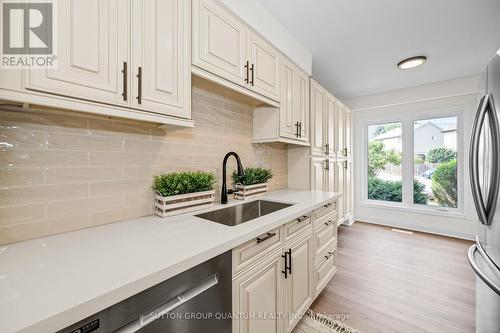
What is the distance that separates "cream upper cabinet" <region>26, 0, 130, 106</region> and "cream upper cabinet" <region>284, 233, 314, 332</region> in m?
1.26

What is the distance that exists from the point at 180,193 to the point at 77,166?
515mm

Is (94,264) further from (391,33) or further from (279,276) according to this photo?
(391,33)

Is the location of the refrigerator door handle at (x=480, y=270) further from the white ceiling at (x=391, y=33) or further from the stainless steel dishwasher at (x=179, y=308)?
the white ceiling at (x=391, y=33)

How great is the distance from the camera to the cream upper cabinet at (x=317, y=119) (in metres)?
2.41

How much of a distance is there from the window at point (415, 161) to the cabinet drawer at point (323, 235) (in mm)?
2671

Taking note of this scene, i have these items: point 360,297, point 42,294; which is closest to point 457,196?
point 360,297

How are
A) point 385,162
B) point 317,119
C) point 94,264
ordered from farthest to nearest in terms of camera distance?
point 385,162 → point 317,119 → point 94,264

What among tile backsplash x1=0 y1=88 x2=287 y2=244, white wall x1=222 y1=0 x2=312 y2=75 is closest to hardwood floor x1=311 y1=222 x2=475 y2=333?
tile backsplash x1=0 y1=88 x2=287 y2=244

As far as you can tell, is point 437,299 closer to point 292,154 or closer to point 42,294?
point 292,154

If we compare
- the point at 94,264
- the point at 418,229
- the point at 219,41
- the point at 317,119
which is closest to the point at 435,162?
the point at 418,229

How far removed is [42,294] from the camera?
51cm

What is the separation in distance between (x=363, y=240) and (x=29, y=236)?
364cm

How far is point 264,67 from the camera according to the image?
169cm

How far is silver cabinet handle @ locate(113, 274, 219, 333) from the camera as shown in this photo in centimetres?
59
